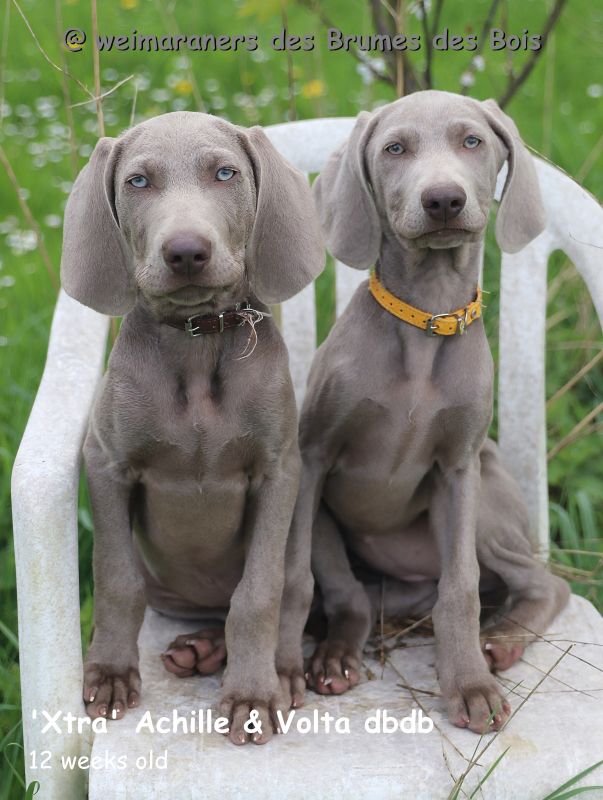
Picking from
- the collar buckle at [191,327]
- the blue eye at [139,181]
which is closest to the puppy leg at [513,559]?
the collar buckle at [191,327]

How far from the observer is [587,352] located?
4.53 meters

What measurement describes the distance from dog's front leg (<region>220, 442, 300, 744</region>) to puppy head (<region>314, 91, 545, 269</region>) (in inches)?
23.4

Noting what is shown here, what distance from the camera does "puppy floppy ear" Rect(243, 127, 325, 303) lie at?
2648 millimetres

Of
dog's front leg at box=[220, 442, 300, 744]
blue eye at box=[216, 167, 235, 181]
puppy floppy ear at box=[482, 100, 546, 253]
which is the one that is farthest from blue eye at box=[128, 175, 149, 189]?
puppy floppy ear at box=[482, 100, 546, 253]

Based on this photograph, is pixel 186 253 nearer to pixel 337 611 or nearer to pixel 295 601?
pixel 295 601

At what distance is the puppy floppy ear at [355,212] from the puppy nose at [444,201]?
291mm

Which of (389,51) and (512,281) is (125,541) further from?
(389,51)

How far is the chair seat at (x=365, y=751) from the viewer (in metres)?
2.45

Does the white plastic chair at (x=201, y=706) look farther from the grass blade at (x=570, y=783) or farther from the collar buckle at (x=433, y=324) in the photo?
the collar buckle at (x=433, y=324)

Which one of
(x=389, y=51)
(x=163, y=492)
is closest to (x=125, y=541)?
(x=163, y=492)

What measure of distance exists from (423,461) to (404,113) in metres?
0.87

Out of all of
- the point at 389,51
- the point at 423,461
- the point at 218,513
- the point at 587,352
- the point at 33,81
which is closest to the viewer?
the point at 218,513

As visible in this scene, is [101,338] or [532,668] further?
[101,338]

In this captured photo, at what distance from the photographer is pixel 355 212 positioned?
2.91m
